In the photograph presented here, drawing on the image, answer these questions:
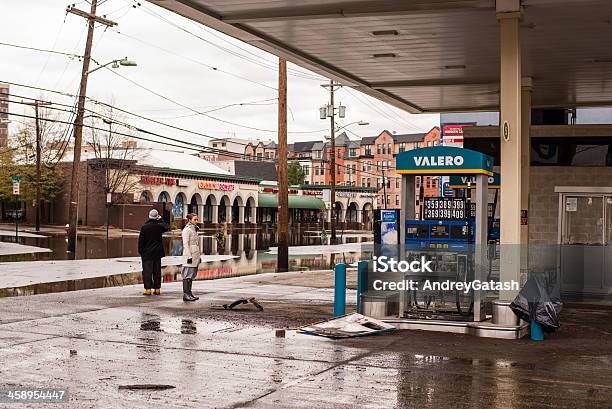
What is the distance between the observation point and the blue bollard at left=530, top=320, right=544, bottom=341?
13070mm

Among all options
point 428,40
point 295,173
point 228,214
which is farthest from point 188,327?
point 295,173

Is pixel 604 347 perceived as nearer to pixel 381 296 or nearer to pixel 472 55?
pixel 381 296

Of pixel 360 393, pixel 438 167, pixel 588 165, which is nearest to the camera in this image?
pixel 360 393

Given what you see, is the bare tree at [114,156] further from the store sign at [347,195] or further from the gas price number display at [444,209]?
the gas price number display at [444,209]

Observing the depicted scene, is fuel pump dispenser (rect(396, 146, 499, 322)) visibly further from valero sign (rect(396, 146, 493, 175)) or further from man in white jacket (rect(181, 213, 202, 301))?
man in white jacket (rect(181, 213, 202, 301))

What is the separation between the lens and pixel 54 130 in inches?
2862

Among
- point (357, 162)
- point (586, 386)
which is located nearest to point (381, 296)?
point (586, 386)

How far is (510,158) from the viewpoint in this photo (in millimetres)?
13922

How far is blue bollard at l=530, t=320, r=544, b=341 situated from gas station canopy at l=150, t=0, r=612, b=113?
215 inches

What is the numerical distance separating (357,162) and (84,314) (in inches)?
5020

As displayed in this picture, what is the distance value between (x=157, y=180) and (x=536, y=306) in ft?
217

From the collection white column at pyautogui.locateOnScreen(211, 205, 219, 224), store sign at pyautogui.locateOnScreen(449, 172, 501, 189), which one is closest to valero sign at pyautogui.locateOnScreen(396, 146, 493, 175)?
store sign at pyautogui.locateOnScreen(449, 172, 501, 189)

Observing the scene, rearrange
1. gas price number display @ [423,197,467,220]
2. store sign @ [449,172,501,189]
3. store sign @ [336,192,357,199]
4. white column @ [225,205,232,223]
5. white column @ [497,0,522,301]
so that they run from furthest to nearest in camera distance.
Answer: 1. store sign @ [336,192,357,199]
2. white column @ [225,205,232,223]
3. store sign @ [449,172,501,189]
4. gas price number display @ [423,197,467,220]
5. white column @ [497,0,522,301]

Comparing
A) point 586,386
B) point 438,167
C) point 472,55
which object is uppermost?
point 472,55
